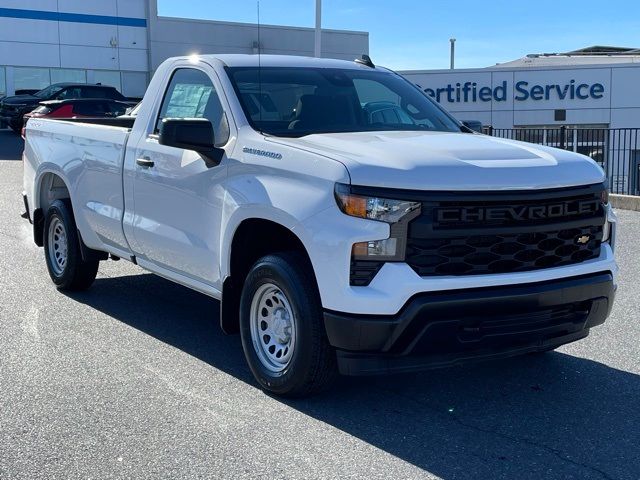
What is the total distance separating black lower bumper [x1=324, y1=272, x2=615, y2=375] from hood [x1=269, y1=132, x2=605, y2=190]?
567 millimetres

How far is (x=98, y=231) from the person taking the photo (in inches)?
280

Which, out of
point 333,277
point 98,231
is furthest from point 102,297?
point 333,277

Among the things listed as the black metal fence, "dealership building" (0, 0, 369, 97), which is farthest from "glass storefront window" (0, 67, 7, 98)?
the black metal fence

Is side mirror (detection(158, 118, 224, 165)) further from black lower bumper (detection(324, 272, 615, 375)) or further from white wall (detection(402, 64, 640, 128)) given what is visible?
white wall (detection(402, 64, 640, 128))

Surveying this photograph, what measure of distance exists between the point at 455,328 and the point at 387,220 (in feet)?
2.18

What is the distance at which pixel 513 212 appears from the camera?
4648mm

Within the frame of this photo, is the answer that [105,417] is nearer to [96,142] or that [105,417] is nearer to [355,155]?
[355,155]

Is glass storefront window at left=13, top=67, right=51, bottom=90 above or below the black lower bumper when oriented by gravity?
above

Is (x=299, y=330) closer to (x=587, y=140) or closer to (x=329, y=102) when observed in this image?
(x=329, y=102)

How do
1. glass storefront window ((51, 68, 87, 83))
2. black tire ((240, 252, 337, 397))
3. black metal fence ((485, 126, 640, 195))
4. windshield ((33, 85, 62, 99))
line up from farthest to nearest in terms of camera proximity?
glass storefront window ((51, 68, 87, 83)) → windshield ((33, 85, 62, 99)) → black metal fence ((485, 126, 640, 195)) → black tire ((240, 252, 337, 397))

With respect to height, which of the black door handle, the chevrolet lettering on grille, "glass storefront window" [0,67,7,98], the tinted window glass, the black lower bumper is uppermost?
"glass storefront window" [0,67,7,98]

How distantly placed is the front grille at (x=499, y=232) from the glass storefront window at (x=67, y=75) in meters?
39.4

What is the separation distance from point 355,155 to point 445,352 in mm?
1161

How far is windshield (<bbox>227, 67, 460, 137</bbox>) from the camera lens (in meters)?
5.75
